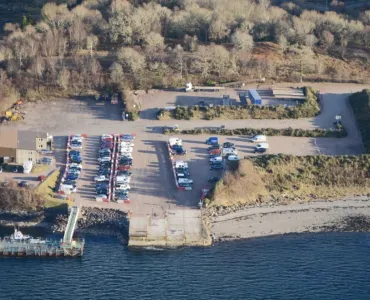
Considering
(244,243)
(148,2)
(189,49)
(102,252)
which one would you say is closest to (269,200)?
(244,243)

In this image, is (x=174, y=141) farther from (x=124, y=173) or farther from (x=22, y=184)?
(x=22, y=184)

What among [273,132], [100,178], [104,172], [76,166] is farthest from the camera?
[273,132]

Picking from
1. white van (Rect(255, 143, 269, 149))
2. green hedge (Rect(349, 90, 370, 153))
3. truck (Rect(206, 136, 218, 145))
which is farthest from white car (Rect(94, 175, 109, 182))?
green hedge (Rect(349, 90, 370, 153))

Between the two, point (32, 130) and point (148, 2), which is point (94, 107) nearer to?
point (32, 130)

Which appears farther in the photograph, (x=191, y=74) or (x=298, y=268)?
(x=191, y=74)

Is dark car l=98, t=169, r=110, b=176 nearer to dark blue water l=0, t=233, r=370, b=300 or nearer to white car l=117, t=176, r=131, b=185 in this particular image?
white car l=117, t=176, r=131, b=185

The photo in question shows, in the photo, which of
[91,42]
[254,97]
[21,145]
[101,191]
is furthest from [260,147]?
[91,42]
